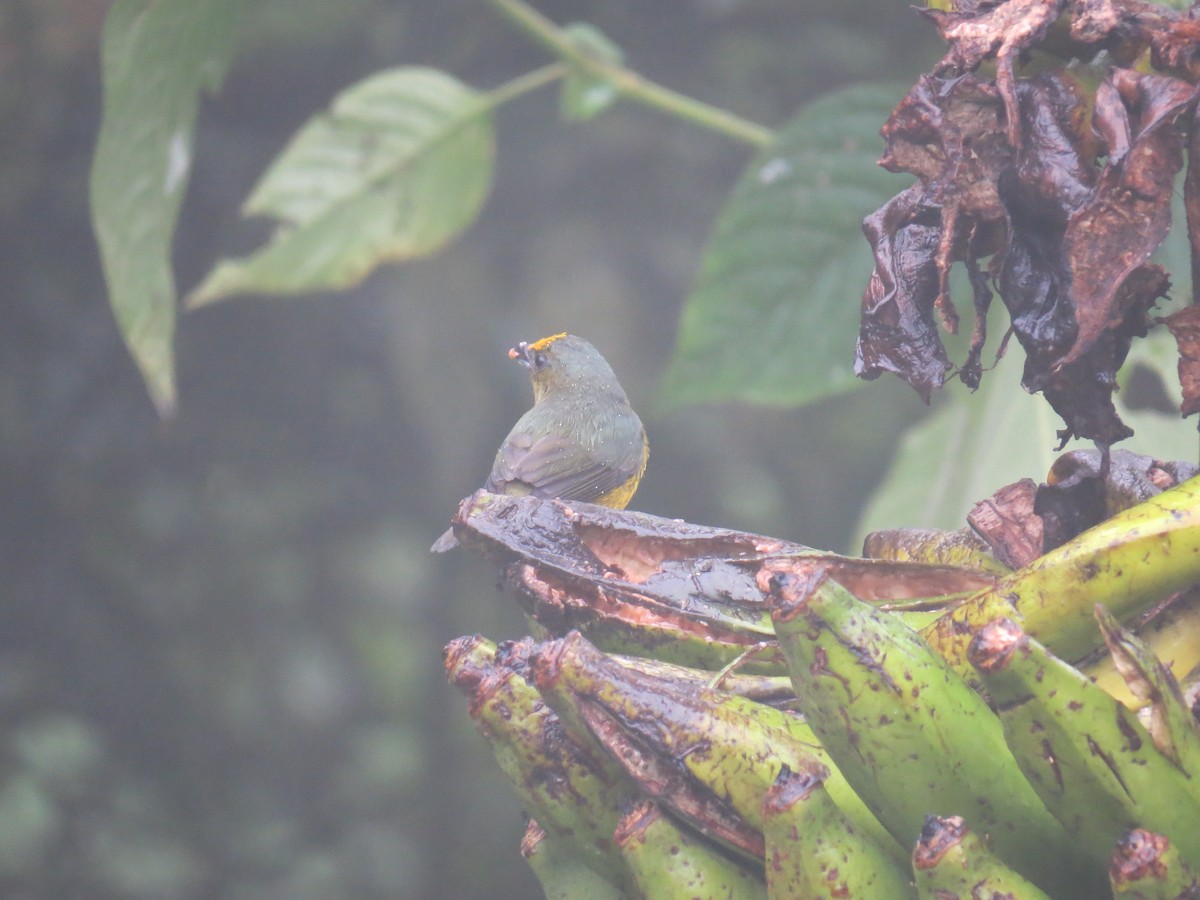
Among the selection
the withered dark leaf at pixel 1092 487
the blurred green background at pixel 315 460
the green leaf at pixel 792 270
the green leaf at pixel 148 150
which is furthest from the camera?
the blurred green background at pixel 315 460

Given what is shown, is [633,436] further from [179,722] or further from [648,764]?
[179,722]

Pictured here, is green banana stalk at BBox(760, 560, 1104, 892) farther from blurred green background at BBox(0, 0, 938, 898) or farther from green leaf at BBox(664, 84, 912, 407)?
blurred green background at BBox(0, 0, 938, 898)

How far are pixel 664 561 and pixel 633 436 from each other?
0.89m

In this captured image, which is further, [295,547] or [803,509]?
[803,509]

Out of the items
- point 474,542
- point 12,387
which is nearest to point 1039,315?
point 474,542

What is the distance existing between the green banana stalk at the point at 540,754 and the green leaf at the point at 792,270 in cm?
100

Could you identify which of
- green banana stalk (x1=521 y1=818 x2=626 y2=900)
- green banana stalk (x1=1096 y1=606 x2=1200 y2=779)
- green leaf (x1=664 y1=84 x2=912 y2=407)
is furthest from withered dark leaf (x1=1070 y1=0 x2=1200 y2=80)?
green leaf (x1=664 y1=84 x2=912 y2=407)

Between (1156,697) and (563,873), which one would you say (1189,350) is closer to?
(1156,697)

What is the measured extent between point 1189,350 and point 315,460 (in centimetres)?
272

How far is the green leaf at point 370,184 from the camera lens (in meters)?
1.76

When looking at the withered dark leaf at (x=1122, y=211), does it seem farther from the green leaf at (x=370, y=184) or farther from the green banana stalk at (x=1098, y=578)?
the green leaf at (x=370, y=184)

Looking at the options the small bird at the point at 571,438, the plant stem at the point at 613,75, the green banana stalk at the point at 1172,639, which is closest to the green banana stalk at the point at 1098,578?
the green banana stalk at the point at 1172,639

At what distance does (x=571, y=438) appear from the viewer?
162 centimetres

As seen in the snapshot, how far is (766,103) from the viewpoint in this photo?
3.38m
